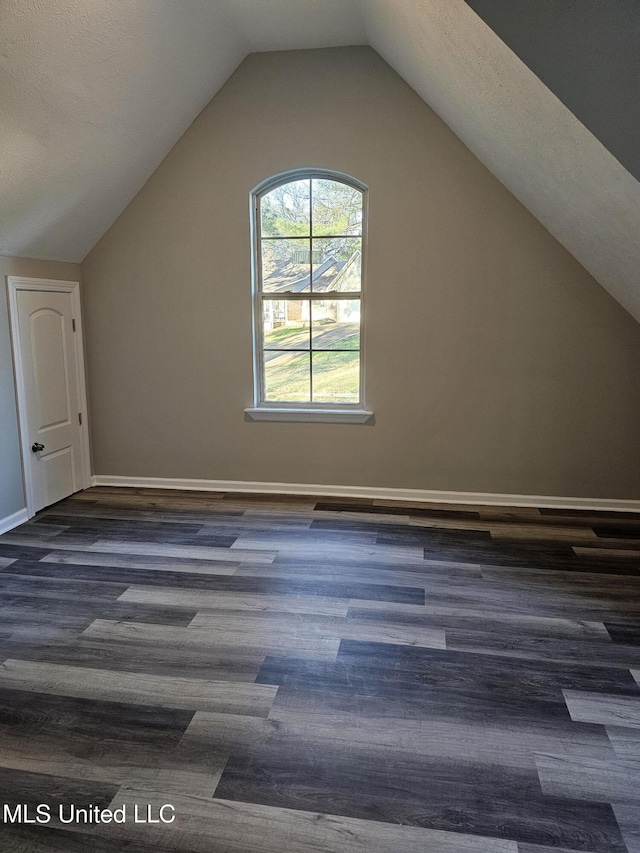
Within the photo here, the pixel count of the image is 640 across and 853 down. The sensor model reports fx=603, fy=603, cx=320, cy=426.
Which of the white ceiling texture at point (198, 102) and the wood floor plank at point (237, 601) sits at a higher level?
the white ceiling texture at point (198, 102)

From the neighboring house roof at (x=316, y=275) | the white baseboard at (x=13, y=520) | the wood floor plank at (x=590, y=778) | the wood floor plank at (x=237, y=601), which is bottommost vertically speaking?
the wood floor plank at (x=590, y=778)

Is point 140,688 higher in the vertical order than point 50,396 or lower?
lower

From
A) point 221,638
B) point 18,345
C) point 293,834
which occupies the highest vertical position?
point 18,345

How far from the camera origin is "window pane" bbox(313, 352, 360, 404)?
455cm

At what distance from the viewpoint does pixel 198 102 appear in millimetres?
4148

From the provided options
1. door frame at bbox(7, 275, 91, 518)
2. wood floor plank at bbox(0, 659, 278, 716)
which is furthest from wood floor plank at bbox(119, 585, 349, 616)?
door frame at bbox(7, 275, 91, 518)

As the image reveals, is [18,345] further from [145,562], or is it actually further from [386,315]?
[386,315]

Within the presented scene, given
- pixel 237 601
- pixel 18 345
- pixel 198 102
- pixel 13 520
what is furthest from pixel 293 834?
pixel 198 102

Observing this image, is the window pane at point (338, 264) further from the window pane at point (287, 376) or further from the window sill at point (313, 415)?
the window sill at point (313, 415)

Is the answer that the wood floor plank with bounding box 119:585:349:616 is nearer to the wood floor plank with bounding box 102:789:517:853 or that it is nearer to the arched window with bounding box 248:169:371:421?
the wood floor plank with bounding box 102:789:517:853

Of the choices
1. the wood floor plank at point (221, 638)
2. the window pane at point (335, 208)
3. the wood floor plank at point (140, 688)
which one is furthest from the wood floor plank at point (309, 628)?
the window pane at point (335, 208)

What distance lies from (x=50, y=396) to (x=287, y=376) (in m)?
1.74

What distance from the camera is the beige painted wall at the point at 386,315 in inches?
161

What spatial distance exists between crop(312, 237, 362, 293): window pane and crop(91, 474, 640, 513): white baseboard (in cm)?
151
